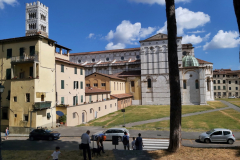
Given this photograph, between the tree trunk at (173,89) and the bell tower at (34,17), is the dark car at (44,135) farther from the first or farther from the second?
the bell tower at (34,17)

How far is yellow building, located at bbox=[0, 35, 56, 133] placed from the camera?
855 inches

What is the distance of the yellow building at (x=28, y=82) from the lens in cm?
2172

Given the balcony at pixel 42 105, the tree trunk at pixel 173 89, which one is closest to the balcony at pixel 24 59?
the balcony at pixel 42 105

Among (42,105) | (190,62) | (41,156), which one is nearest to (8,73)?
(42,105)

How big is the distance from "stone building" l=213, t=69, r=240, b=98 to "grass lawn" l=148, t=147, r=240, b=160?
81.4 m

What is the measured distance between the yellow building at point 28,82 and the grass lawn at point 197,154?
16489 millimetres

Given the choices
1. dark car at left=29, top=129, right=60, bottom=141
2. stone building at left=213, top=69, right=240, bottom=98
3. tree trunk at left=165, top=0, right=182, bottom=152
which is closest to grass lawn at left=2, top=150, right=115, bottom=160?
tree trunk at left=165, top=0, right=182, bottom=152

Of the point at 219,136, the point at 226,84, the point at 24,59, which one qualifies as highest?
the point at 24,59

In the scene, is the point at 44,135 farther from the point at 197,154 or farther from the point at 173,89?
the point at 197,154

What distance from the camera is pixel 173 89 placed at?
10867 mm

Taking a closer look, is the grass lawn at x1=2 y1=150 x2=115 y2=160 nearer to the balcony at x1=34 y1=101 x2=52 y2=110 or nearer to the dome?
A: the balcony at x1=34 y1=101 x2=52 y2=110

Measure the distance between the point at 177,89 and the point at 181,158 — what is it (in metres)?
3.86

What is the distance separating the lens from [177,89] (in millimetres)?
10773

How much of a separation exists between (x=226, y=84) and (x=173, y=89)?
8374 cm
